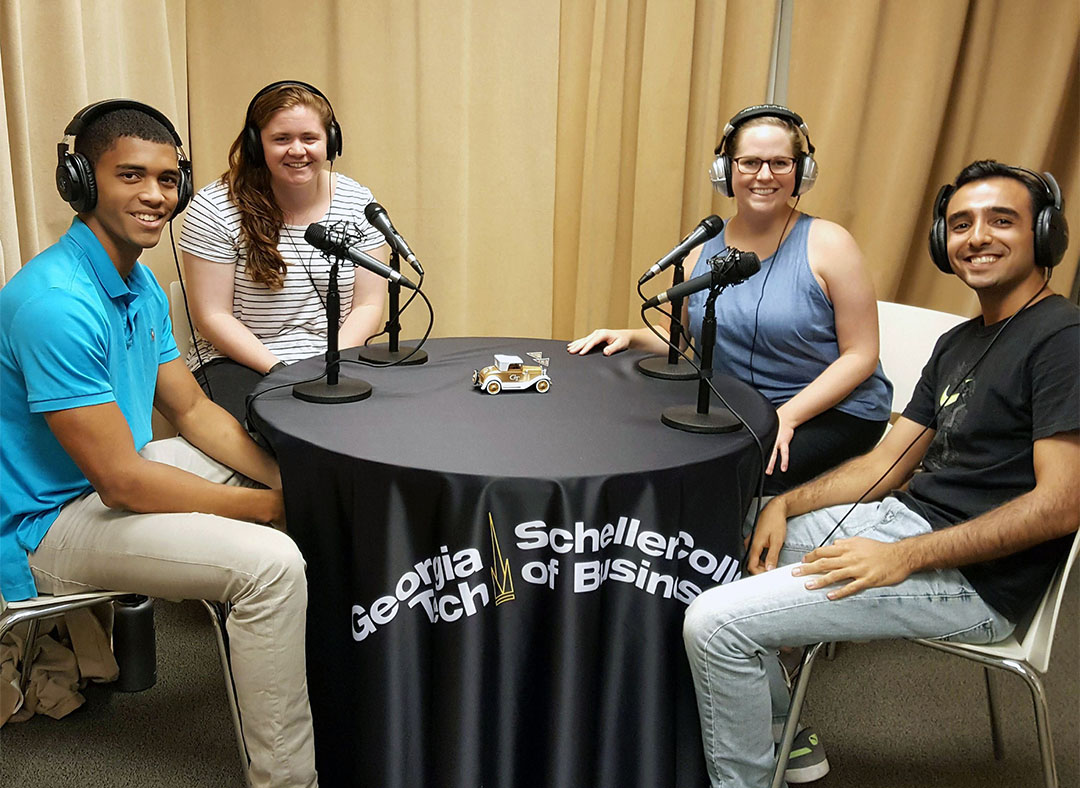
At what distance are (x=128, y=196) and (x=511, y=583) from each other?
3.27 ft

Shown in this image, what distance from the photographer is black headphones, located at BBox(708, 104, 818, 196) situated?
2.21m

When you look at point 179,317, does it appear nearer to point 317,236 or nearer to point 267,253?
point 267,253

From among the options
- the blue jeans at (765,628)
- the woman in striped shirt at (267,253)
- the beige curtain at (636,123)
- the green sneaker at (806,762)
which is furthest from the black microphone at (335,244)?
the beige curtain at (636,123)

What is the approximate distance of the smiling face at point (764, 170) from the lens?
220 cm

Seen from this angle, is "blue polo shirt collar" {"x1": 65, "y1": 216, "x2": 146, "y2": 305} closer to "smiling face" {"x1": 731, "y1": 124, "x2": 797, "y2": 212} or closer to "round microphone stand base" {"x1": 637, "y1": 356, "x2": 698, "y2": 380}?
"round microphone stand base" {"x1": 637, "y1": 356, "x2": 698, "y2": 380}

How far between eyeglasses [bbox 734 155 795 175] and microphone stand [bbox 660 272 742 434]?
65cm

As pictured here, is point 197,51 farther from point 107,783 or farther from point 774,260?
point 107,783

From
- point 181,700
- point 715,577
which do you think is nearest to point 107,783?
point 181,700

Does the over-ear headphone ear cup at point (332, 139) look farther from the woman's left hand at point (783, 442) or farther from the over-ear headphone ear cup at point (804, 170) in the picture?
the woman's left hand at point (783, 442)

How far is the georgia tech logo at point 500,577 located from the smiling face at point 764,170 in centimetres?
118

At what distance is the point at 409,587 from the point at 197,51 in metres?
2.42

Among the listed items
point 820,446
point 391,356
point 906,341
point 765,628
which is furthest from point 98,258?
point 906,341

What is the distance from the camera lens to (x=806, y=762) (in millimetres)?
1954

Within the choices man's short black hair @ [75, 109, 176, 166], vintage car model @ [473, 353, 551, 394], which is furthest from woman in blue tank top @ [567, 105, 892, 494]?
man's short black hair @ [75, 109, 176, 166]
